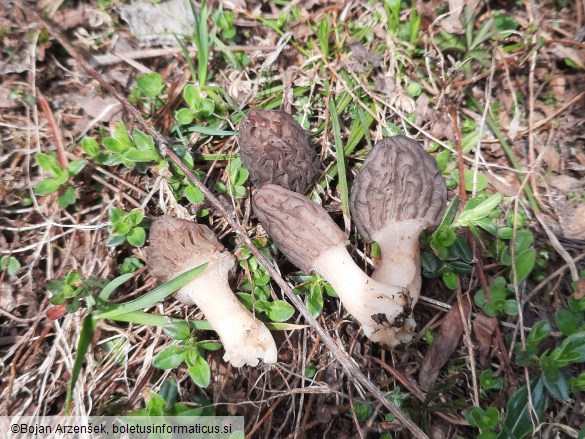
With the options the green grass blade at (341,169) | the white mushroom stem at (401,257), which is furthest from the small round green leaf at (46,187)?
the white mushroom stem at (401,257)

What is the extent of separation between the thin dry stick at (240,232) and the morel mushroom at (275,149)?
36cm

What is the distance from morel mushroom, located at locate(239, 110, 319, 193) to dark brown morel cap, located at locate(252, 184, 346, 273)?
137 millimetres

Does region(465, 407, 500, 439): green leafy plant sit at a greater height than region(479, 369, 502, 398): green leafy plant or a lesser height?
lesser

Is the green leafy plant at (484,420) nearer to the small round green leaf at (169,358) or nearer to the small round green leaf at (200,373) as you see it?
the small round green leaf at (200,373)

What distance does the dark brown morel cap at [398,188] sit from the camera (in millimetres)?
2982

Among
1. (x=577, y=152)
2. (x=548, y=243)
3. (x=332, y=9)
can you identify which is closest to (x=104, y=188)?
(x=332, y=9)

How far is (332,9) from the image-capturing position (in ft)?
12.4

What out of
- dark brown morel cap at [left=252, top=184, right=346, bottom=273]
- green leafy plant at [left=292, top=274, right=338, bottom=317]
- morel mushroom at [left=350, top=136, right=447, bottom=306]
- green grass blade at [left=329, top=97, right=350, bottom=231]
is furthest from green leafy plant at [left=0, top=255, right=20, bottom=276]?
morel mushroom at [left=350, top=136, right=447, bottom=306]

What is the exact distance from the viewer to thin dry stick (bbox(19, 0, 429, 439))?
2715mm

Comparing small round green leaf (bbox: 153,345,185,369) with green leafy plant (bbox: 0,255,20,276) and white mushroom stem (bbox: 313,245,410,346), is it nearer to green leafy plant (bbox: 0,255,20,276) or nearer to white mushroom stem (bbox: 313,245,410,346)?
white mushroom stem (bbox: 313,245,410,346)

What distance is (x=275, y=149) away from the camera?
10.1 feet

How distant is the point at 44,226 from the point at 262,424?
2.07 meters

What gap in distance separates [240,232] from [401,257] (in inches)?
41.6

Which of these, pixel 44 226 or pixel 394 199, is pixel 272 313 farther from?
pixel 44 226
